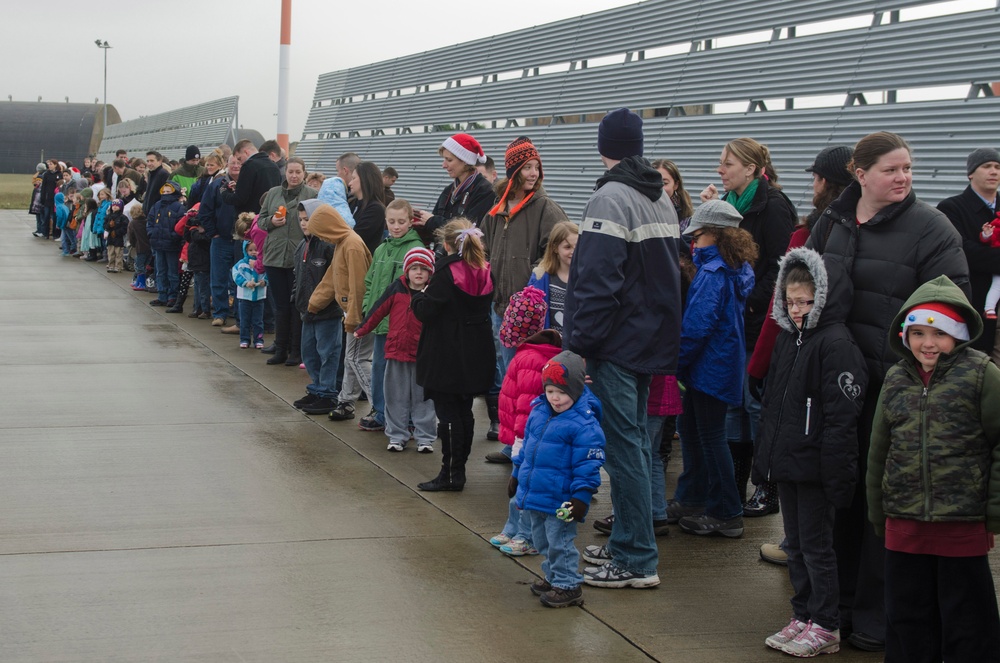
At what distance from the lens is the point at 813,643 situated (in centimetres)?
470

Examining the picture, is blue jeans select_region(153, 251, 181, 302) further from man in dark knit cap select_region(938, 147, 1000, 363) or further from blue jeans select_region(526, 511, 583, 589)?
blue jeans select_region(526, 511, 583, 589)

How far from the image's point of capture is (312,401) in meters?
9.81

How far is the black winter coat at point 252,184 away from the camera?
1363cm

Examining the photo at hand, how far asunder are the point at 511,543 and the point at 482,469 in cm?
189

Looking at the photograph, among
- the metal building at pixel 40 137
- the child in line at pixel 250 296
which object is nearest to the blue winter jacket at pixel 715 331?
the child in line at pixel 250 296

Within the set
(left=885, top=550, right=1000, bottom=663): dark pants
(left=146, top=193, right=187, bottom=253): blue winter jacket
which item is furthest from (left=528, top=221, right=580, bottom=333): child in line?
(left=146, top=193, right=187, bottom=253): blue winter jacket

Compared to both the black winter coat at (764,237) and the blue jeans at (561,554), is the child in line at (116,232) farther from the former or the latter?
the blue jeans at (561,554)

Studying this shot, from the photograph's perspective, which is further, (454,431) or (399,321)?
(399,321)

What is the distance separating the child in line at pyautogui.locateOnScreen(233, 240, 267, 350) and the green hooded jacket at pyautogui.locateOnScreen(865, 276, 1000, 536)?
938 cm

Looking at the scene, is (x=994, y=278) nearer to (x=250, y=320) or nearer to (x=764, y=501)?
(x=764, y=501)

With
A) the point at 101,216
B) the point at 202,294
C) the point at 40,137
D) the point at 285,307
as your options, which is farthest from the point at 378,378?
the point at 40,137

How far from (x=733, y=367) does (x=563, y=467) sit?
1.45m

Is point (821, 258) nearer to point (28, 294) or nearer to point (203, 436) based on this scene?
point (203, 436)

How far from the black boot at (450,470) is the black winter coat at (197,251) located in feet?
26.8
